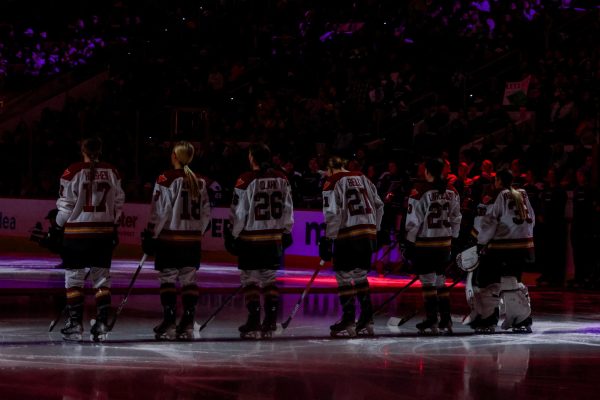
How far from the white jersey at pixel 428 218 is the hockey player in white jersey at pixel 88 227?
3030 millimetres

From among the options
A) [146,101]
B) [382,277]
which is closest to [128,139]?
[146,101]

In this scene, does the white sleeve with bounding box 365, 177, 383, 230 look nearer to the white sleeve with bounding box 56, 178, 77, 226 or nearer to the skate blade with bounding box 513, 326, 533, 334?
the skate blade with bounding box 513, 326, 533, 334

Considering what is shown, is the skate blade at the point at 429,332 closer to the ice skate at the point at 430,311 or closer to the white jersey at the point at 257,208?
the ice skate at the point at 430,311

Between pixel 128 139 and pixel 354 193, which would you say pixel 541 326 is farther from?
pixel 128 139

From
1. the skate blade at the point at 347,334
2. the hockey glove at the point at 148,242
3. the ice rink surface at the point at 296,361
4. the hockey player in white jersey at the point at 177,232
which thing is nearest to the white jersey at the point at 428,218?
the ice rink surface at the point at 296,361

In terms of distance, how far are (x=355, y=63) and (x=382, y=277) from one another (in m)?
8.78

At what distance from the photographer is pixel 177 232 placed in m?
11.5

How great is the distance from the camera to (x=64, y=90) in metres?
31.1

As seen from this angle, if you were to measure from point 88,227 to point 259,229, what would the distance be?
5.45ft

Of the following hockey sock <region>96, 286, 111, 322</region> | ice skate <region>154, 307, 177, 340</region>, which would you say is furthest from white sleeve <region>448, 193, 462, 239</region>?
hockey sock <region>96, 286, 111, 322</region>

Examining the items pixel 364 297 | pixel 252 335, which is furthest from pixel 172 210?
pixel 364 297

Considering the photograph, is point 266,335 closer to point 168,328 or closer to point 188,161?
point 168,328

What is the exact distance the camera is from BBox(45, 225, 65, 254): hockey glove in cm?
1149

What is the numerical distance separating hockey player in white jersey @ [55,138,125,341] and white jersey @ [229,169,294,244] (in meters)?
1.17
